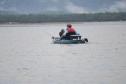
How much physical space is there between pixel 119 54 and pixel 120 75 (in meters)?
11.8

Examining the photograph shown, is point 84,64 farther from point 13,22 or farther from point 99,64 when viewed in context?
point 13,22

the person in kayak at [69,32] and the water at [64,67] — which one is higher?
the person in kayak at [69,32]

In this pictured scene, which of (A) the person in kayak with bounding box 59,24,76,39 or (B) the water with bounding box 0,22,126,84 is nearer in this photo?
(B) the water with bounding box 0,22,126,84

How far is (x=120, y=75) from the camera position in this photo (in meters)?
28.2

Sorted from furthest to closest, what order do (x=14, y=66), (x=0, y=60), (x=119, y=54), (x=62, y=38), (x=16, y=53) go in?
(x=62, y=38) → (x=16, y=53) → (x=119, y=54) → (x=0, y=60) → (x=14, y=66)

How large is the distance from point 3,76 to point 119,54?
12791 mm

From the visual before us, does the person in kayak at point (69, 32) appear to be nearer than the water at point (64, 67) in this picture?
No

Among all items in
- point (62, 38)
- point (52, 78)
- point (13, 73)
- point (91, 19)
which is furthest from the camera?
point (91, 19)

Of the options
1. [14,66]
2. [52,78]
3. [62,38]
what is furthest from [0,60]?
[62,38]

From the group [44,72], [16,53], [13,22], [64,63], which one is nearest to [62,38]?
[16,53]

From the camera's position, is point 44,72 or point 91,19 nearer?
point 44,72

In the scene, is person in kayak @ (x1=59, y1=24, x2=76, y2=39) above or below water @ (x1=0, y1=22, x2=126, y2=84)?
above

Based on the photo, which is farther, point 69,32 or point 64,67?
point 69,32

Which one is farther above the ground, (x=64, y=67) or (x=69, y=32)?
(x=69, y=32)
